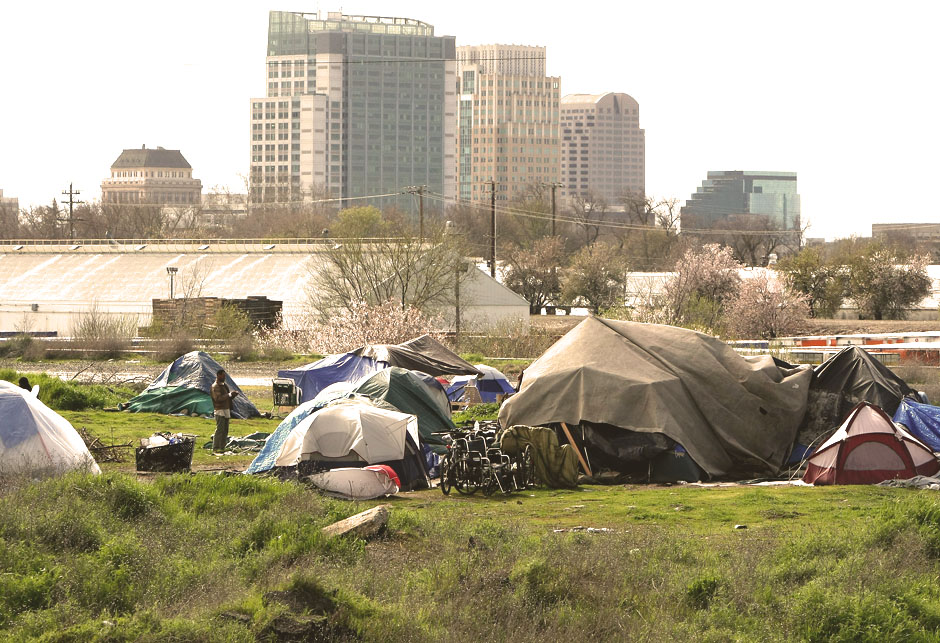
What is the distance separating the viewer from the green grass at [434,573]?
10.4 m

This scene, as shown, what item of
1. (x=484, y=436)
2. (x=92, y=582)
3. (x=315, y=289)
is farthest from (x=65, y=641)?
(x=315, y=289)

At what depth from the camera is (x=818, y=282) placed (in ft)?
248

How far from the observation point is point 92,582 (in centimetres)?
1130

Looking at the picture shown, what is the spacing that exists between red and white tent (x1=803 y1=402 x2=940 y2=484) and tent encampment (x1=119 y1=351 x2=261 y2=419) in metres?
15.7

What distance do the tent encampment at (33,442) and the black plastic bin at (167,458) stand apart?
1.65 meters

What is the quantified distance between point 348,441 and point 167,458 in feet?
10.6

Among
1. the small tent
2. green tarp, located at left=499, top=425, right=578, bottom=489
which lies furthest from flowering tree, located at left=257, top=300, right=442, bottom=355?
green tarp, located at left=499, top=425, right=578, bottom=489

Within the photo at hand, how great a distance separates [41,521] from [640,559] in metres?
6.69

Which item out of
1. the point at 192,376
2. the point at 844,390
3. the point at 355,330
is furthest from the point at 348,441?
the point at 355,330

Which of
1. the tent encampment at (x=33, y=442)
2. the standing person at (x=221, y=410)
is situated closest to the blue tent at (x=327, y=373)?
the standing person at (x=221, y=410)

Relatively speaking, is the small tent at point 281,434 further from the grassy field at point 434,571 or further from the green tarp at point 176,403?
the green tarp at point 176,403

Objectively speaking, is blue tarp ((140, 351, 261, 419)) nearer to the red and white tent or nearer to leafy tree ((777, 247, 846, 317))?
the red and white tent

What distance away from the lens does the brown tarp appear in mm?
30203

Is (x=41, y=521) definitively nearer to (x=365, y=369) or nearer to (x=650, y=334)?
(x=650, y=334)
